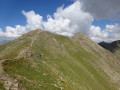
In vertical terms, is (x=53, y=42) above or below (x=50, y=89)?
above

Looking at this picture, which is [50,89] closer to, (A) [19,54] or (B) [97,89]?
(A) [19,54]

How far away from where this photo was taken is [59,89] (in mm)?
31344

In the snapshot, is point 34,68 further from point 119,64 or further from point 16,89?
point 119,64

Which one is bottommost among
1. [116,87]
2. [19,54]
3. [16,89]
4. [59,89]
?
[116,87]

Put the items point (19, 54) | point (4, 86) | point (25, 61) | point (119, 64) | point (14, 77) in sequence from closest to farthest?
1. point (4, 86)
2. point (14, 77)
3. point (25, 61)
4. point (19, 54)
5. point (119, 64)

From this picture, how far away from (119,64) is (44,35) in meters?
126

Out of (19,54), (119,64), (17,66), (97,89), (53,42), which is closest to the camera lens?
(17,66)

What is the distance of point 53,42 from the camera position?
75.8 metres

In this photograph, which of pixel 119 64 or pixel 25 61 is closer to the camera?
pixel 25 61

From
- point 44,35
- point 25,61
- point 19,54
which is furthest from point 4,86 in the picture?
point 44,35

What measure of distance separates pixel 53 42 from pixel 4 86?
182 ft

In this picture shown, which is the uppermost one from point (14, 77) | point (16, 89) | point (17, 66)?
point (17, 66)

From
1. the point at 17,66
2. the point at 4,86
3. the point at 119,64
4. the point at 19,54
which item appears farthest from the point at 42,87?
the point at 119,64

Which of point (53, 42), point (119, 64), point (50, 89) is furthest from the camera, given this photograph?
point (119, 64)
